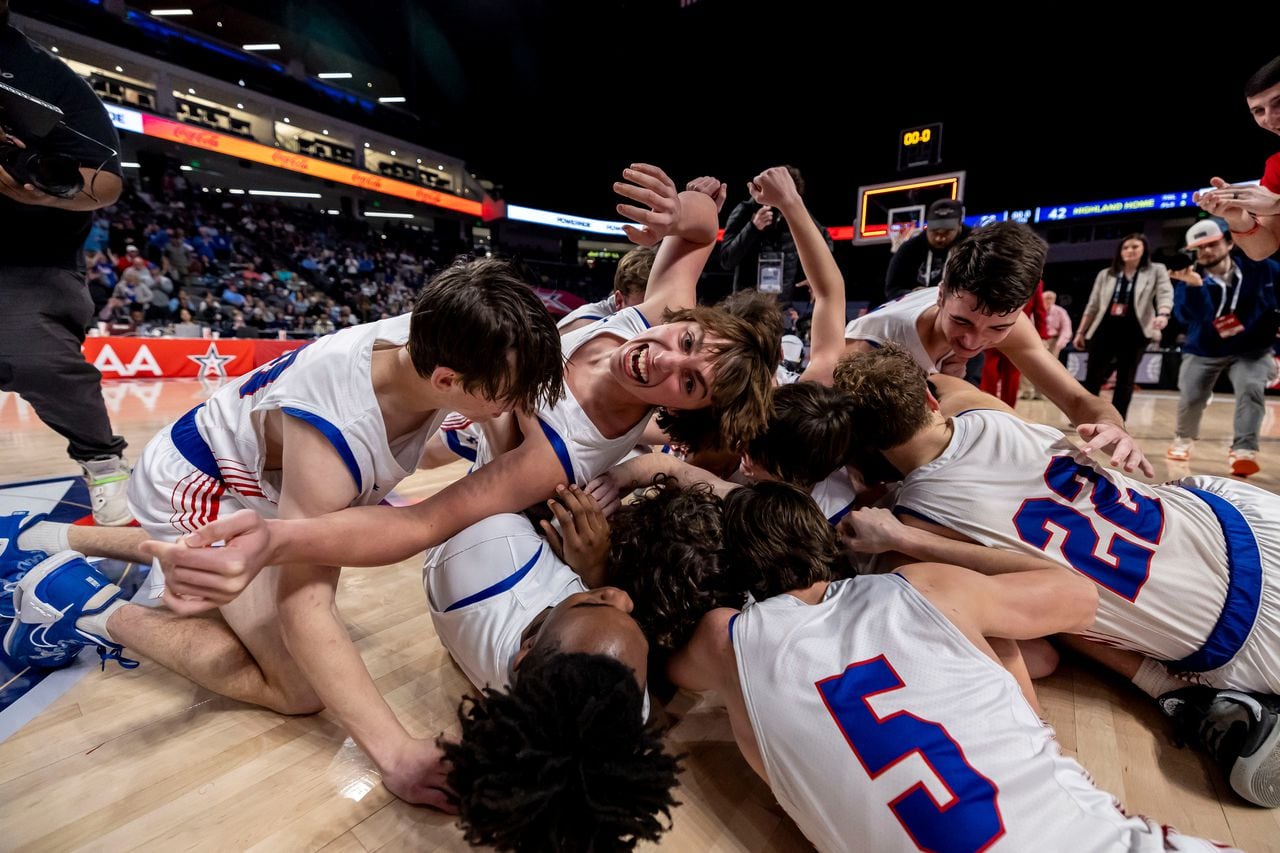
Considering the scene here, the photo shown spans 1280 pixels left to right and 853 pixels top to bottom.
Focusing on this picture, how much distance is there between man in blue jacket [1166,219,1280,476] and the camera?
12.7 feet

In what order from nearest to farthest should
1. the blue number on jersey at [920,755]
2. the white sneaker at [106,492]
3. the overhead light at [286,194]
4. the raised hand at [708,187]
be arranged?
the blue number on jersey at [920,755] < the raised hand at [708,187] < the white sneaker at [106,492] < the overhead light at [286,194]


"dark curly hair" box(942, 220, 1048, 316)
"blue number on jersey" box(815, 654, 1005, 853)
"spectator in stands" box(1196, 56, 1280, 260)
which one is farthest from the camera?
"spectator in stands" box(1196, 56, 1280, 260)

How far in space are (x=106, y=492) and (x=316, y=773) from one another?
1.97m

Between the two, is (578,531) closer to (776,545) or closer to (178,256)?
(776,545)

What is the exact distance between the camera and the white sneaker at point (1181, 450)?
431 centimetres

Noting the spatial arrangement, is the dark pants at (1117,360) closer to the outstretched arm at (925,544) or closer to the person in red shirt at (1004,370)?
the person in red shirt at (1004,370)

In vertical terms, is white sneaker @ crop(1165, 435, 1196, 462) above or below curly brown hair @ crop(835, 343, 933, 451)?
below

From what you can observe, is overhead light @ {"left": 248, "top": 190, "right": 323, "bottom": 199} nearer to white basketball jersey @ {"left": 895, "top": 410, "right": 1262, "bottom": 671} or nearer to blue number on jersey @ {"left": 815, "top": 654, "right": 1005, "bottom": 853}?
white basketball jersey @ {"left": 895, "top": 410, "right": 1262, "bottom": 671}

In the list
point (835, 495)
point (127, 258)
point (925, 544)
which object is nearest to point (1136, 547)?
point (925, 544)

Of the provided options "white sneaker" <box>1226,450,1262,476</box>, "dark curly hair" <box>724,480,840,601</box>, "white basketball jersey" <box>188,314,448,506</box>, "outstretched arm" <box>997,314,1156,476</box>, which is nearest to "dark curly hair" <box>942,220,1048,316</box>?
"outstretched arm" <box>997,314,1156,476</box>

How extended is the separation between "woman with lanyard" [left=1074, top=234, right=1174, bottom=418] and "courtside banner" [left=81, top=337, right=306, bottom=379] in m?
8.00

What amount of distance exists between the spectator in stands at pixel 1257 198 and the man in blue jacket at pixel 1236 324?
2.04 meters

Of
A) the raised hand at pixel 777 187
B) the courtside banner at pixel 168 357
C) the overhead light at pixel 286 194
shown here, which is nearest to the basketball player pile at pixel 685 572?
the raised hand at pixel 777 187

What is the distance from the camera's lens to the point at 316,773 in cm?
130
